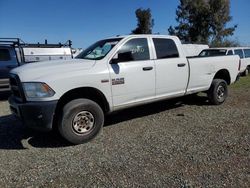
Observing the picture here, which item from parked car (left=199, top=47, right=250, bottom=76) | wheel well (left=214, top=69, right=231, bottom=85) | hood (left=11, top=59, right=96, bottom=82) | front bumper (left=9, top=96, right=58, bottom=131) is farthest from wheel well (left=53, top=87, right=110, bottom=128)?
parked car (left=199, top=47, right=250, bottom=76)

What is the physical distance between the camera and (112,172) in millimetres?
3789

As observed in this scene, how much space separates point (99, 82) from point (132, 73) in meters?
0.78

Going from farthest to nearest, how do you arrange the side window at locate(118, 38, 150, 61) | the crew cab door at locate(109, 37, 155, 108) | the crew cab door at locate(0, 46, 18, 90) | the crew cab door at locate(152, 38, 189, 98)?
the crew cab door at locate(0, 46, 18, 90) < the crew cab door at locate(152, 38, 189, 98) < the side window at locate(118, 38, 150, 61) < the crew cab door at locate(109, 37, 155, 108)

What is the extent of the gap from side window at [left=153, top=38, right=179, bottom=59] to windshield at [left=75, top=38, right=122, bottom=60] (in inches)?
36.8

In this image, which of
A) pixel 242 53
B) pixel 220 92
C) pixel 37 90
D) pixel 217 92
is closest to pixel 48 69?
pixel 37 90

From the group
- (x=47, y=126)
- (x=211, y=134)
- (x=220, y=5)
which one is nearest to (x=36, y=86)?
(x=47, y=126)

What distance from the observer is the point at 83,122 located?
497 cm

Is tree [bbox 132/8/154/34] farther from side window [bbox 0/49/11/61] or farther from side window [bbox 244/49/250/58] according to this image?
side window [bbox 0/49/11/61]

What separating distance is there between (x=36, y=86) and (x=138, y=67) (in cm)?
205

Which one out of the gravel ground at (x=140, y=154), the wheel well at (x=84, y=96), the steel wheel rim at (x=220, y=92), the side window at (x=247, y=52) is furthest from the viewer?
the side window at (x=247, y=52)

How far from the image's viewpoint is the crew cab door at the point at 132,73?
5.30m

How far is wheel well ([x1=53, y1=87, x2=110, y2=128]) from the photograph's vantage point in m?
4.83

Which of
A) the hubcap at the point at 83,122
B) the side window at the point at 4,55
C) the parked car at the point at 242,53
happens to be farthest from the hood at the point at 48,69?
the parked car at the point at 242,53

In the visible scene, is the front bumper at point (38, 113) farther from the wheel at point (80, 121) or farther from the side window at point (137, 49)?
the side window at point (137, 49)
